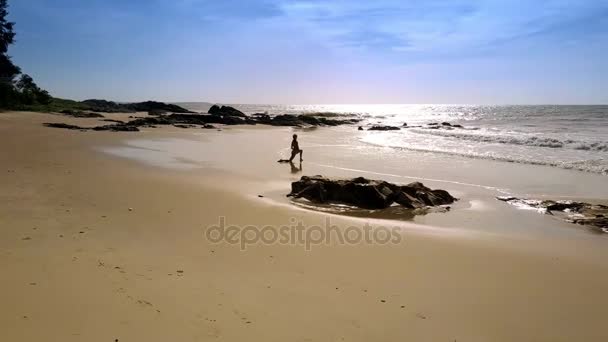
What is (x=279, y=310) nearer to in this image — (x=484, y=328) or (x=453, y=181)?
(x=484, y=328)

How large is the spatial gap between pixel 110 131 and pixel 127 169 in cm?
1623

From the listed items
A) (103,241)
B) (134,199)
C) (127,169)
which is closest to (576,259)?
(103,241)

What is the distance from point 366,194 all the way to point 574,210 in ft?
16.7

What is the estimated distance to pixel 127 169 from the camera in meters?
13.3

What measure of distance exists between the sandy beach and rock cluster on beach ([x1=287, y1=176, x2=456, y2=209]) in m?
0.69

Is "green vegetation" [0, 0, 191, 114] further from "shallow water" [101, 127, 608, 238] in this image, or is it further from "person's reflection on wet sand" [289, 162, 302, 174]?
"person's reflection on wet sand" [289, 162, 302, 174]

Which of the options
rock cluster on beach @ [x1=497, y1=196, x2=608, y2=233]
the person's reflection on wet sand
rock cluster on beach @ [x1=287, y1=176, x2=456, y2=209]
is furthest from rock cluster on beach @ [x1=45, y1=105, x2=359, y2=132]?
rock cluster on beach @ [x1=497, y1=196, x2=608, y2=233]

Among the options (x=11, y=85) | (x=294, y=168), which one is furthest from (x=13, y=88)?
(x=294, y=168)

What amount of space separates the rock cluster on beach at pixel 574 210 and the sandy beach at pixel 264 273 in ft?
1.88

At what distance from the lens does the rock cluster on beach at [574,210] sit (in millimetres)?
8938

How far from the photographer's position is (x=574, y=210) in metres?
10.1

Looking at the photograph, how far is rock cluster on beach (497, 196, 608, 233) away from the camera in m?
8.94

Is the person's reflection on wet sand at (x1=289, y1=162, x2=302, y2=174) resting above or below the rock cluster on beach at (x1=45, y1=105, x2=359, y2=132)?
below

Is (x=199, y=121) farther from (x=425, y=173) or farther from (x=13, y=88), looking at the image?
(x=425, y=173)
